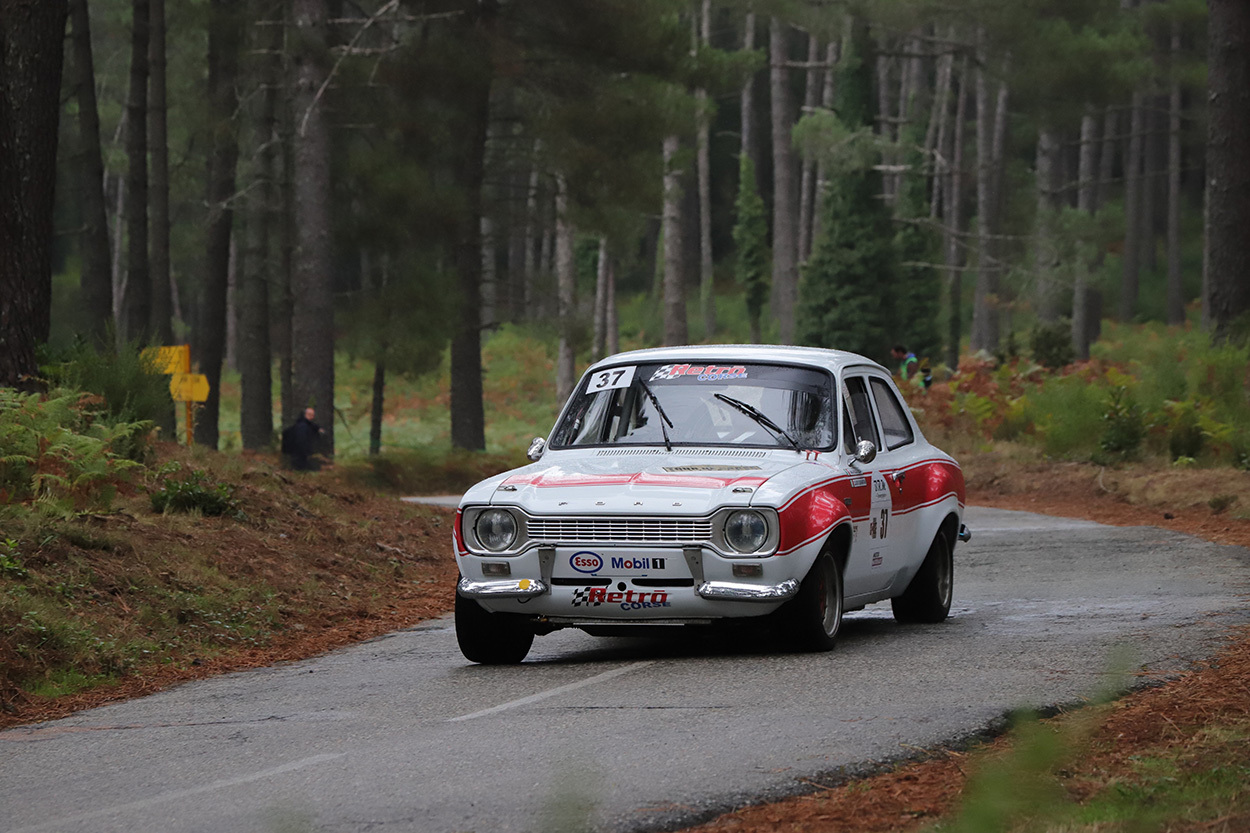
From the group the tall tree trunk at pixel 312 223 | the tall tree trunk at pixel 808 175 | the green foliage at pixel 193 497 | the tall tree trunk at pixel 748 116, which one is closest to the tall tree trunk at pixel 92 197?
the tall tree trunk at pixel 312 223

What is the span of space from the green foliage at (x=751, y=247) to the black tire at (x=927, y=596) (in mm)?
59353

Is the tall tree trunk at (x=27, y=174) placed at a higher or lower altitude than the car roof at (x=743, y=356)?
higher

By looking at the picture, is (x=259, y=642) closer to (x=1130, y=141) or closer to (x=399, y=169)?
(x=399, y=169)

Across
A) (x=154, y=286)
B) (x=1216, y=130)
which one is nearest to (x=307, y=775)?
(x=1216, y=130)

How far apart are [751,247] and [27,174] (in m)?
58.3

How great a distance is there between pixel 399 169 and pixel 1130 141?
47.6 metres

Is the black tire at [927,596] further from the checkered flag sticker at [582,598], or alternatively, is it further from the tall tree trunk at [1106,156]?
the tall tree trunk at [1106,156]

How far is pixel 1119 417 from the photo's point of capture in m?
25.2

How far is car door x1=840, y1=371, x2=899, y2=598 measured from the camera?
1049cm

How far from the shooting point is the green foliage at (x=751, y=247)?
7269cm

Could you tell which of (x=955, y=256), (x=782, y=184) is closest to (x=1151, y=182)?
(x=955, y=256)

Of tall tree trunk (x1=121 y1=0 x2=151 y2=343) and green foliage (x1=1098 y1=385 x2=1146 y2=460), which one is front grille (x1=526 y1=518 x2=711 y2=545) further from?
tall tree trunk (x1=121 y1=0 x2=151 y2=343)

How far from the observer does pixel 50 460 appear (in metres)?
13.5

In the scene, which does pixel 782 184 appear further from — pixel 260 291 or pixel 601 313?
pixel 260 291
